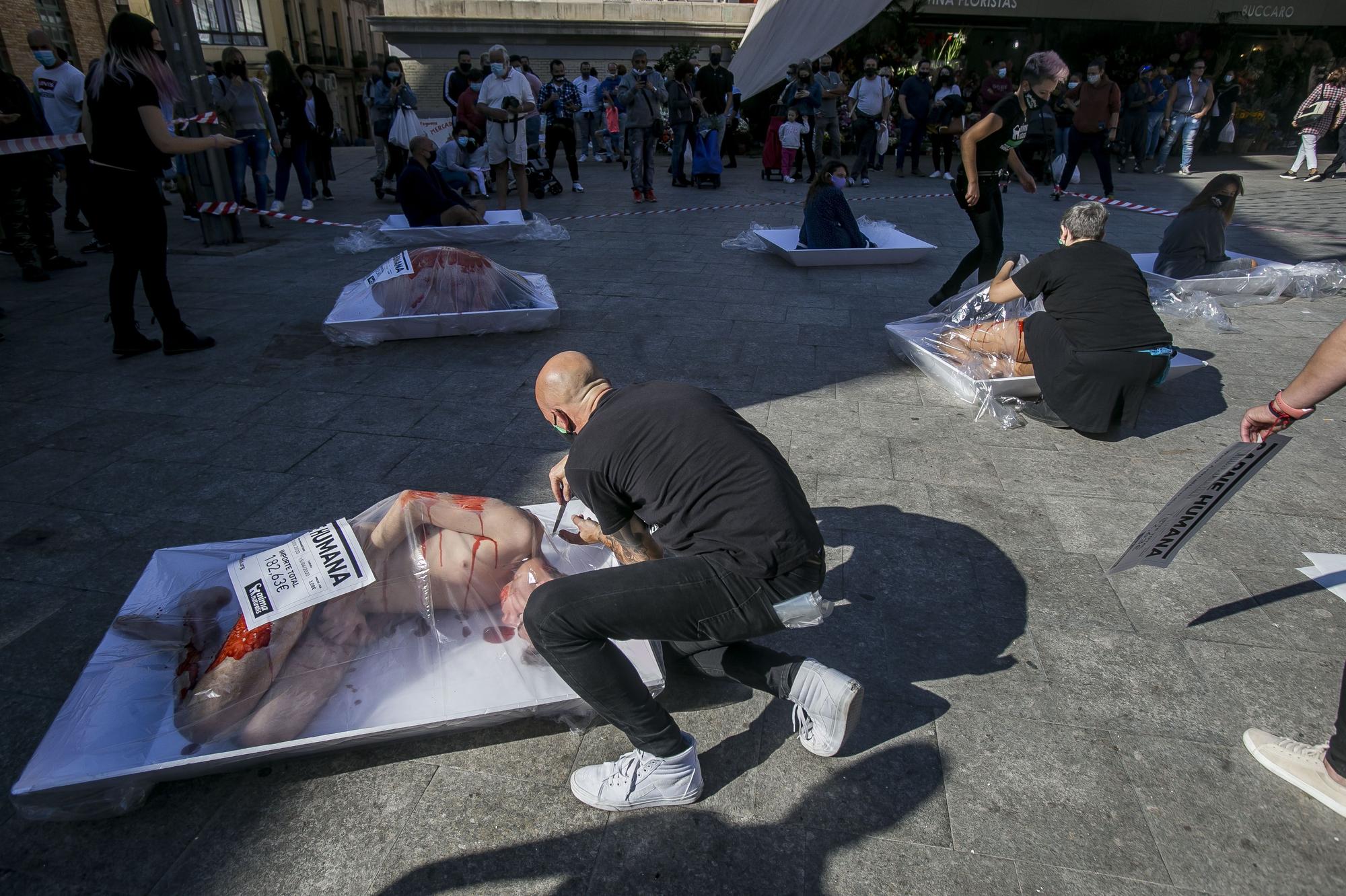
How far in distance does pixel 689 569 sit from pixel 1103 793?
4.54 ft

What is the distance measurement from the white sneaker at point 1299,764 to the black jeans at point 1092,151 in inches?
431

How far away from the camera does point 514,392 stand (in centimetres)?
495

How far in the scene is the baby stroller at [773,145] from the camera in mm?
12891

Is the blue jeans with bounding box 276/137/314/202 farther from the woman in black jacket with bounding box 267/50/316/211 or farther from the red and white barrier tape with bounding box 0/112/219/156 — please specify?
the red and white barrier tape with bounding box 0/112/219/156

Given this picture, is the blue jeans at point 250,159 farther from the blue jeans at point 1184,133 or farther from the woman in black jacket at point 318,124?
the blue jeans at point 1184,133

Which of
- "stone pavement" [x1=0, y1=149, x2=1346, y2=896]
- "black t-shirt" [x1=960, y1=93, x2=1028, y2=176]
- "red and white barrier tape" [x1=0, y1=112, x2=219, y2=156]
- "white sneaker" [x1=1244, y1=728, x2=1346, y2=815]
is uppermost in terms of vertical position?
"black t-shirt" [x1=960, y1=93, x2=1028, y2=176]

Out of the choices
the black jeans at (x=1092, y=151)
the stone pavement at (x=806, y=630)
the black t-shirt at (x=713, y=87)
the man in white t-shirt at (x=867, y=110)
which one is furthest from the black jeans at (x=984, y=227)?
the black t-shirt at (x=713, y=87)

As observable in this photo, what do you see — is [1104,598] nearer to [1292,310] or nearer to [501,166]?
[1292,310]

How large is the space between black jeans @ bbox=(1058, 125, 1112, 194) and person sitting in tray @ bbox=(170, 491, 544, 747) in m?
11.7

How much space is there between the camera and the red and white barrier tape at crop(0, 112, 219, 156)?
6.64m

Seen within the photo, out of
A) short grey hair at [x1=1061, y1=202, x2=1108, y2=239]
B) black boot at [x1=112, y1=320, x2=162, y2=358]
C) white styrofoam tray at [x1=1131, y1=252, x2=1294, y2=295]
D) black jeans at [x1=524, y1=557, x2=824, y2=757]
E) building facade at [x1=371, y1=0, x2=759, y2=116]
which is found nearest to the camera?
black jeans at [x1=524, y1=557, x2=824, y2=757]

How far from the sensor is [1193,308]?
639 cm

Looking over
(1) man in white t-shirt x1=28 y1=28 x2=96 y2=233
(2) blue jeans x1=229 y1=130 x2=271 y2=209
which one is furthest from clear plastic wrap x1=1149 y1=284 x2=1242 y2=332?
(1) man in white t-shirt x1=28 y1=28 x2=96 y2=233

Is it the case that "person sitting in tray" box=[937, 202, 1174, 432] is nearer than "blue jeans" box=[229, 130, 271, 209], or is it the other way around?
"person sitting in tray" box=[937, 202, 1174, 432]
